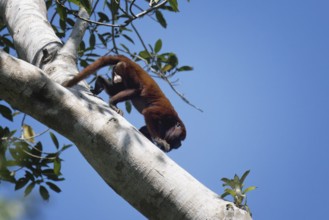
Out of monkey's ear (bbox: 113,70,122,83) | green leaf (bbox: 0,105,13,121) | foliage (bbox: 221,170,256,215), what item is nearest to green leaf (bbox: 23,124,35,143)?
green leaf (bbox: 0,105,13,121)

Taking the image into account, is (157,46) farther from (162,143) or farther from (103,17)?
(162,143)

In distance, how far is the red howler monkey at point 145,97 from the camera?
6.63 metres

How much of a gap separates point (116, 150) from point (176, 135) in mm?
5569

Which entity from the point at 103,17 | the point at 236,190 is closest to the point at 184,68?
the point at 103,17

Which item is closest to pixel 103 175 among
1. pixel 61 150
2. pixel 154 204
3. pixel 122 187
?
pixel 122 187

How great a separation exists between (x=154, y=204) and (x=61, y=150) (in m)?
2.98

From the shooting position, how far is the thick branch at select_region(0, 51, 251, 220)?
2146mm

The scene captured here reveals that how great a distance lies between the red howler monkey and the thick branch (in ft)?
10.7

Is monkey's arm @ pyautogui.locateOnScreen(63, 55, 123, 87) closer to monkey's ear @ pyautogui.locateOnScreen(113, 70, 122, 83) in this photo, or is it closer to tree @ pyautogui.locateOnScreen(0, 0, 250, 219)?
monkey's ear @ pyautogui.locateOnScreen(113, 70, 122, 83)

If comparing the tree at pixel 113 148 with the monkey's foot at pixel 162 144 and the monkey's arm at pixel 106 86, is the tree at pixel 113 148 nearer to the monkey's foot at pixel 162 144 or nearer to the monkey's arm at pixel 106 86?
the monkey's arm at pixel 106 86

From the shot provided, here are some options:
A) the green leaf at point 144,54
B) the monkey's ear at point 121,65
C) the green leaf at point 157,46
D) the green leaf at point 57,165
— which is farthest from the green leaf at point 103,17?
the green leaf at point 57,165

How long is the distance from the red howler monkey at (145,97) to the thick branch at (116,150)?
328 centimetres

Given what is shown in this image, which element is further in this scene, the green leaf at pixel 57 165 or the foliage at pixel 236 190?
the green leaf at pixel 57 165

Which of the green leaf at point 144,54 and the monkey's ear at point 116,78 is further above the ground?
the green leaf at point 144,54
